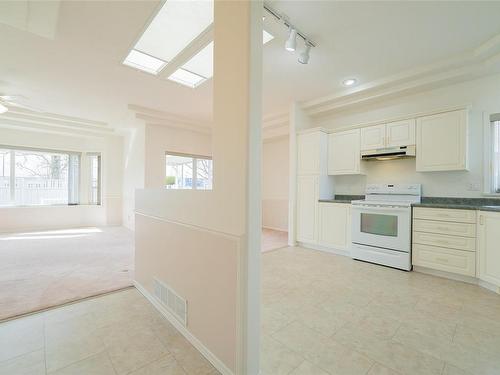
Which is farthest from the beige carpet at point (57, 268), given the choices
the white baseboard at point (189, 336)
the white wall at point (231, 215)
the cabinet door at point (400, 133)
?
the cabinet door at point (400, 133)

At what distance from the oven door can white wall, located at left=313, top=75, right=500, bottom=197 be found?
72cm

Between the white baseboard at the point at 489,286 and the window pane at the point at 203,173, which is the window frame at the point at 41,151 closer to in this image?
the window pane at the point at 203,173

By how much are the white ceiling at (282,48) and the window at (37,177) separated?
8.75ft

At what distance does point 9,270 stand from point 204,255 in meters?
3.36

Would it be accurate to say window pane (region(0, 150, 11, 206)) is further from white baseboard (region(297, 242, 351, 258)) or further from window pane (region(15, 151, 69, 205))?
white baseboard (region(297, 242, 351, 258))

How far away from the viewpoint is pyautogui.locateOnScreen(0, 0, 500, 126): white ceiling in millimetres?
2100

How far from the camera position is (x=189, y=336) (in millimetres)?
1668

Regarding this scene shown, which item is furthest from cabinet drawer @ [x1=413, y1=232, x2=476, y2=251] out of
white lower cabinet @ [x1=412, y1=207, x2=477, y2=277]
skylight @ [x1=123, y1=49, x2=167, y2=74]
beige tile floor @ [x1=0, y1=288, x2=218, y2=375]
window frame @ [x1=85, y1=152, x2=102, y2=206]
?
window frame @ [x1=85, y1=152, x2=102, y2=206]

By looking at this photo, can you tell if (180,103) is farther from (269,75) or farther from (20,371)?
(20,371)

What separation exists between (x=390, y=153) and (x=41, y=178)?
8.26m

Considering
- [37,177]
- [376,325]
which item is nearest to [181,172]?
[37,177]

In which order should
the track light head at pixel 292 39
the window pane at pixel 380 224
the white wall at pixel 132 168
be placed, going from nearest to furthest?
the track light head at pixel 292 39 < the window pane at pixel 380 224 < the white wall at pixel 132 168

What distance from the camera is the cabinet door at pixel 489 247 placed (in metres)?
2.40

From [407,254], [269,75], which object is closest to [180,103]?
[269,75]
